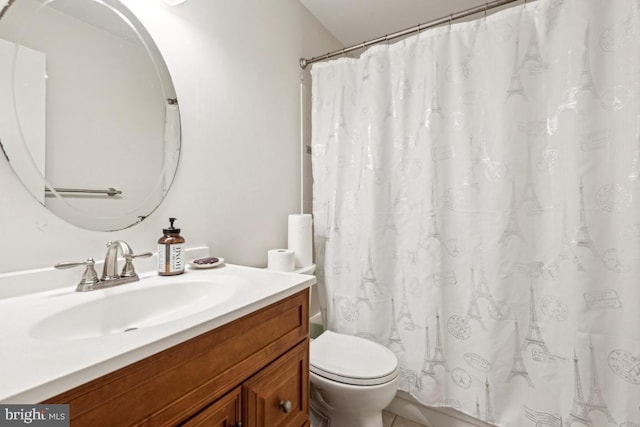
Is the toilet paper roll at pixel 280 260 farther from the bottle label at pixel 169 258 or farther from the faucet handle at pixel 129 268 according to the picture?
the faucet handle at pixel 129 268

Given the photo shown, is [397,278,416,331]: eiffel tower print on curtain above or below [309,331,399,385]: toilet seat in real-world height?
above

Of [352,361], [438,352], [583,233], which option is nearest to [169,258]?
[352,361]

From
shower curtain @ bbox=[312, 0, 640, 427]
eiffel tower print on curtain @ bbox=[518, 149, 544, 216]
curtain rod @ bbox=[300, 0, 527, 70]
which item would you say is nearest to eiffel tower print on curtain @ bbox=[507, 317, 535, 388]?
shower curtain @ bbox=[312, 0, 640, 427]

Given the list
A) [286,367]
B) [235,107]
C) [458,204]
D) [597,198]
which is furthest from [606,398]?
[235,107]

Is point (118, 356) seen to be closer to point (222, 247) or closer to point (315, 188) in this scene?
point (222, 247)

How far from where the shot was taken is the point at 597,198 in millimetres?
1149

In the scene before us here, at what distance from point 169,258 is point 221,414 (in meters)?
0.54

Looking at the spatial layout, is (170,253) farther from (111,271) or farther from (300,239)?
(300,239)

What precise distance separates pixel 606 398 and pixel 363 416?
936 mm

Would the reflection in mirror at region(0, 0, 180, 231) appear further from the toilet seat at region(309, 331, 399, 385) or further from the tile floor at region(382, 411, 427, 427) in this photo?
the tile floor at region(382, 411, 427, 427)

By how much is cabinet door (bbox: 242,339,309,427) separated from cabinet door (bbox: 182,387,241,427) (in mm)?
26

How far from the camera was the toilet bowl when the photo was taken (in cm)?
119

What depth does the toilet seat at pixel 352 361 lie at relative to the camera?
1199 mm
